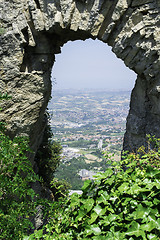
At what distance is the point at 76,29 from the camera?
488 centimetres

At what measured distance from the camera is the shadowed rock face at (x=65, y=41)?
4.41m

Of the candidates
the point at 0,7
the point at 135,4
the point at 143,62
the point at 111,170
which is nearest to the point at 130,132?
the point at 143,62

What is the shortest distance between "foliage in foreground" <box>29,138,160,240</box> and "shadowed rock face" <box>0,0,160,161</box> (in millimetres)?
3378

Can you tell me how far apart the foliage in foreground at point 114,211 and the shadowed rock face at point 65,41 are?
11.1 ft

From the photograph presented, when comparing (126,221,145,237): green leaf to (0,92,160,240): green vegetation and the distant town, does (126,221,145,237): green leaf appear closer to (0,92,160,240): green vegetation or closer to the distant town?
(0,92,160,240): green vegetation

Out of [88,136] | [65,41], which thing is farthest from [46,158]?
[88,136]

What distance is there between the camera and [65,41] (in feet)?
19.4

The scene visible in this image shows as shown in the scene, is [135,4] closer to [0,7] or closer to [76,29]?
[76,29]

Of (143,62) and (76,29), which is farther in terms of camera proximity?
(76,29)

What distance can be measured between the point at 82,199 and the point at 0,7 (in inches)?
205

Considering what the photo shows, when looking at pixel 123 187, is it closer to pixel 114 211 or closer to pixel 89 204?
pixel 114 211

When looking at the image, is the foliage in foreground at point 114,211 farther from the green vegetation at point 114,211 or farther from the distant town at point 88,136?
the distant town at point 88,136

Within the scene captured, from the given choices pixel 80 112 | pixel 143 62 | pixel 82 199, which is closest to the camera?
pixel 82 199

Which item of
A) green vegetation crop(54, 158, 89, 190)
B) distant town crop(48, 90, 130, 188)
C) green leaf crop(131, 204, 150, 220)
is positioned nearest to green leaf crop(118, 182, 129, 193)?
green leaf crop(131, 204, 150, 220)
